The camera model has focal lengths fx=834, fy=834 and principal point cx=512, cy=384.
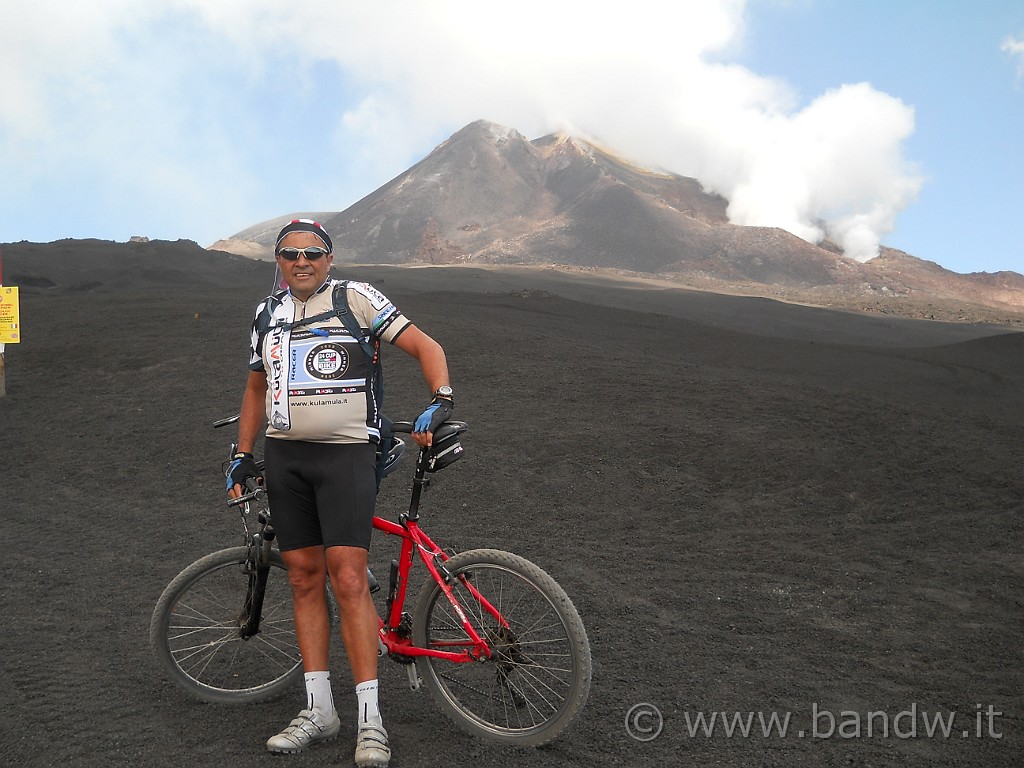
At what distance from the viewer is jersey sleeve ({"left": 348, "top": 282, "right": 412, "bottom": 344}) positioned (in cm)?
286

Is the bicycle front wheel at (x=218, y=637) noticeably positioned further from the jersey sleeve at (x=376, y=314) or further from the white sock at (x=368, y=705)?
the jersey sleeve at (x=376, y=314)

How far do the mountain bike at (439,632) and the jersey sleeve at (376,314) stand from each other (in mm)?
337

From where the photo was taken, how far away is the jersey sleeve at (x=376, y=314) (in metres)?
2.86

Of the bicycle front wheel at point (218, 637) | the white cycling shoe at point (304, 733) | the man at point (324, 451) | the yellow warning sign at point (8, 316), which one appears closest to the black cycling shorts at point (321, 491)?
the man at point (324, 451)

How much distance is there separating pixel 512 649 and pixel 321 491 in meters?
0.87

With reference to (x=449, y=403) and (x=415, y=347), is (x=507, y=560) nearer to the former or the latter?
(x=449, y=403)

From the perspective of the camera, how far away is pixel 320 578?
115 inches

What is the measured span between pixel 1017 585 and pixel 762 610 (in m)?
1.67

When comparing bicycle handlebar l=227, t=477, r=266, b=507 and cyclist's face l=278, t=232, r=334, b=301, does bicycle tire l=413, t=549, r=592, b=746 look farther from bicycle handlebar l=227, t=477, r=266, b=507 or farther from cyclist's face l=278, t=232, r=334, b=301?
cyclist's face l=278, t=232, r=334, b=301

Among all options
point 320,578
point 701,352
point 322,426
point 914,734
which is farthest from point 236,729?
point 701,352

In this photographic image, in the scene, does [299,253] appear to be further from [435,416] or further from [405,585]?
[405,585]

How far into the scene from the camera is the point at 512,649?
293 centimetres

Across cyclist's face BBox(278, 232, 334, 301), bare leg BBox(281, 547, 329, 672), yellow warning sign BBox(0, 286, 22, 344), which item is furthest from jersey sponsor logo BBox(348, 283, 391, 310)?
yellow warning sign BBox(0, 286, 22, 344)

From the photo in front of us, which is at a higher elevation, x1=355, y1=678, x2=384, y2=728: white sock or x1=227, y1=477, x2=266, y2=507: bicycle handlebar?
x1=227, y1=477, x2=266, y2=507: bicycle handlebar
